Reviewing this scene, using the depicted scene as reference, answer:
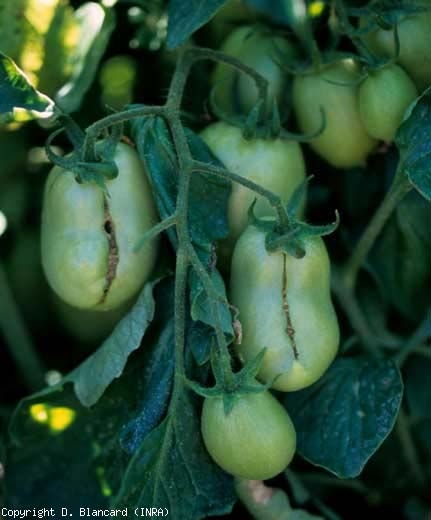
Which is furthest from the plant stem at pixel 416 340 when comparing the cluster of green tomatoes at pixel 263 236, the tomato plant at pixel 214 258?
the cluster of green tomatoes at pixel 263 236

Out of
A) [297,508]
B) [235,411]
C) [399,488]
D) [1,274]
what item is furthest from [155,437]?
[399,488]

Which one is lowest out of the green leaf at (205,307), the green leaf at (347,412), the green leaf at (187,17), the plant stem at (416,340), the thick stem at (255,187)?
the plant stem at (416,340)

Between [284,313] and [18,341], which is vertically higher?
[284,313]

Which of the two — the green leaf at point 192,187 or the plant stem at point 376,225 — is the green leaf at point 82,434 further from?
the plant stem at point 376,225

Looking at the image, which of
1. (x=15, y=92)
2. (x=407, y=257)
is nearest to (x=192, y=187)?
(x=15, y=92)

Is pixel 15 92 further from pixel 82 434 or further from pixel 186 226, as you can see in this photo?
pixel 82 434

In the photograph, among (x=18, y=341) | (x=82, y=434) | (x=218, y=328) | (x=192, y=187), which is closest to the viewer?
(x=218, y=328)
